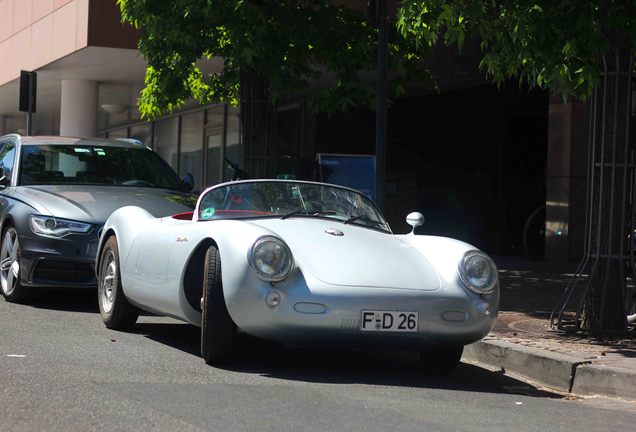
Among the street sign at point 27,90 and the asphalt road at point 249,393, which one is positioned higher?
the street sign at point 27,90

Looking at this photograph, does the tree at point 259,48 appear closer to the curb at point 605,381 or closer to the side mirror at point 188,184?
the side mirror at point 188,184

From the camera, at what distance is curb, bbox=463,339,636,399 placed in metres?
6.39

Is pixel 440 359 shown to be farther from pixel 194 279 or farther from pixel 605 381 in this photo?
pixel 194 279

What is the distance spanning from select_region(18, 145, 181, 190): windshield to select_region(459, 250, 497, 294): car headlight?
4.76 m

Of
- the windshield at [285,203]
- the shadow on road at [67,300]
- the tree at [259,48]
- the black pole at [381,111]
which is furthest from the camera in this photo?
the tree at [259,48]

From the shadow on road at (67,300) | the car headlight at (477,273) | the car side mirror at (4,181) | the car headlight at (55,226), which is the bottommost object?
the shadow on road at (67,300)

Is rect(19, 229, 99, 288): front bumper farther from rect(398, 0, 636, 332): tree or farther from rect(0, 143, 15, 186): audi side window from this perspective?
rect(398, 0, 636, 332): tree

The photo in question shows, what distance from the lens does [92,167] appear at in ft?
34.9

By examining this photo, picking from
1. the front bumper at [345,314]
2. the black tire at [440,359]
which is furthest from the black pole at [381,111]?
the front bumper at [345,314]

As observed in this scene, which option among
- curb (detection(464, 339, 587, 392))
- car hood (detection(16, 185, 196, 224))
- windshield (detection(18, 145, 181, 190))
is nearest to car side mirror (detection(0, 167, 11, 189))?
windshield (detection(18, 145, 181, 190))

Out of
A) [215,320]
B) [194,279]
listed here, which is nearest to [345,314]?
[215,320]

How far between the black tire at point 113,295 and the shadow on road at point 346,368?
0.55ft

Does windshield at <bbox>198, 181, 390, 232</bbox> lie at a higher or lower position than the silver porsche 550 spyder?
higher

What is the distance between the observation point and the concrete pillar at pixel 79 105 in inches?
938
